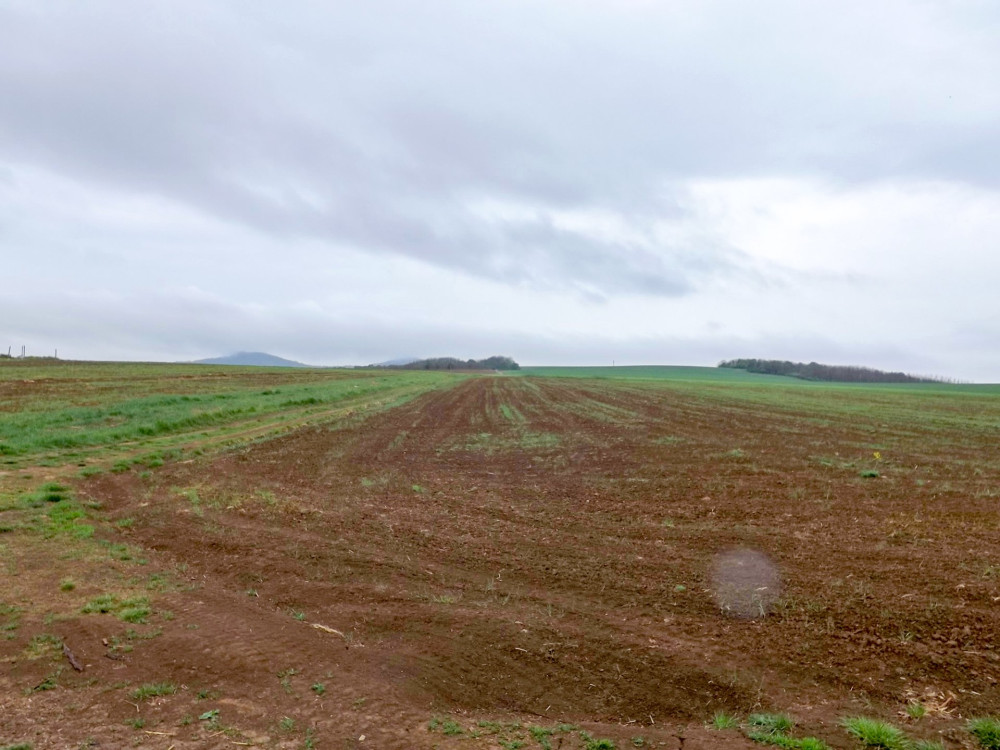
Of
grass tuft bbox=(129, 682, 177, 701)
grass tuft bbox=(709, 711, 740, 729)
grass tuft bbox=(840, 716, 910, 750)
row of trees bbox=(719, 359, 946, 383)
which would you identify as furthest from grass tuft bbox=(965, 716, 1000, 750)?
row of trees bbox=(719, 359, 946, 383)

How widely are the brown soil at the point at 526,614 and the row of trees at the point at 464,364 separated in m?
154

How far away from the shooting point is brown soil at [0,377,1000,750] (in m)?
4.96

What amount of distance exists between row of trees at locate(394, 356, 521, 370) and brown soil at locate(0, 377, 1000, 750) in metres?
154

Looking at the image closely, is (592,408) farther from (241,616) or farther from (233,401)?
(241,616)

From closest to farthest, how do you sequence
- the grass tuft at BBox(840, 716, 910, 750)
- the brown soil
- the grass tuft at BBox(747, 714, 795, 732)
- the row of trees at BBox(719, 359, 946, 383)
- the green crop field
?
1. the grass tuft at BBox(840, 716, 910, 750)
2. the grass tuft at BBox(747, 714, 795, 732)
3. the brown soil
4. the green crop field
5. the row of trees at BBox(719, 359, 946, 383)

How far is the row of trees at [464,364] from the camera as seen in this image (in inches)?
6752

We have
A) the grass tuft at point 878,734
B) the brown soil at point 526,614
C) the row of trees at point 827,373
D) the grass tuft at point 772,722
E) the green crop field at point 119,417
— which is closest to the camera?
the grass tuft at point 878,734

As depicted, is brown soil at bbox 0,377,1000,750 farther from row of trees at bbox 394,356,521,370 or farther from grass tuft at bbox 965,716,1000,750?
row of trees at bbox 394,356,521,370

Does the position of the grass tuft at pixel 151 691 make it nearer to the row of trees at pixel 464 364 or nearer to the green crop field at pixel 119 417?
the green crop field at pixel 119 417

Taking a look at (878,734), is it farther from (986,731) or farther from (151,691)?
(151,691)

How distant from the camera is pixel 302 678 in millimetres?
5395

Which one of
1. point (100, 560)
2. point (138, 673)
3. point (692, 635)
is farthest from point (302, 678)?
point (100, 560)

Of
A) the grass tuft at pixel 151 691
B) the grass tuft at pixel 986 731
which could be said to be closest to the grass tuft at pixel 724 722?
the grass tuft at pixel 986 731

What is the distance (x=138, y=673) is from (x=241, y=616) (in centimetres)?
128
